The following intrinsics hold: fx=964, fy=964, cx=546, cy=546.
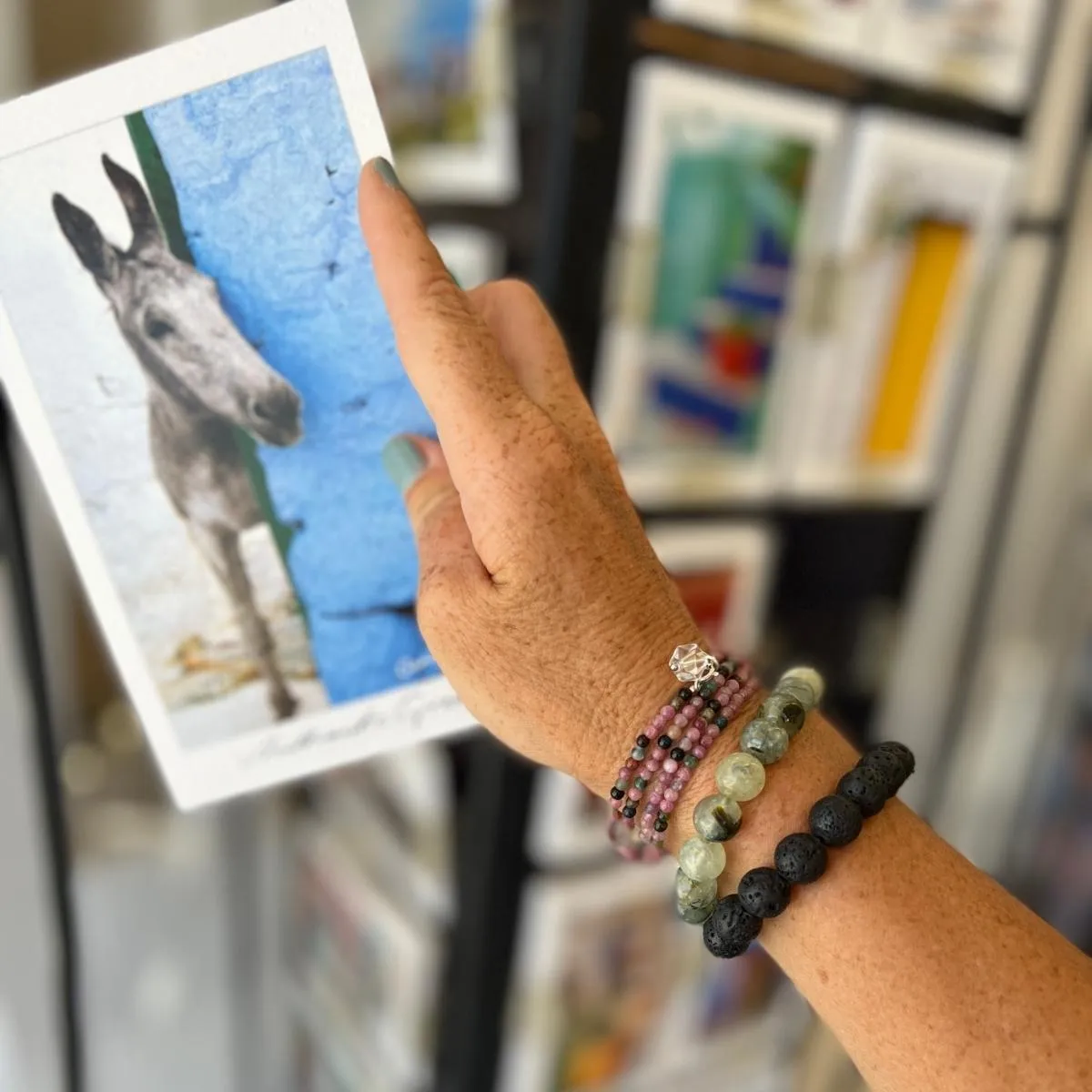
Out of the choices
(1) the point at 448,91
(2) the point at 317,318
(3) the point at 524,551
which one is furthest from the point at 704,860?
(1) the point at 448,91

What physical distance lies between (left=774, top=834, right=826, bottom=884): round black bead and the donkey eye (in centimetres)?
36

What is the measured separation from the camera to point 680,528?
42.4 inches

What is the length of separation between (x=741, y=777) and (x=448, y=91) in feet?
2.78

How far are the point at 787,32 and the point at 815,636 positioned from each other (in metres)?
0.78

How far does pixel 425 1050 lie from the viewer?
47.9 inches

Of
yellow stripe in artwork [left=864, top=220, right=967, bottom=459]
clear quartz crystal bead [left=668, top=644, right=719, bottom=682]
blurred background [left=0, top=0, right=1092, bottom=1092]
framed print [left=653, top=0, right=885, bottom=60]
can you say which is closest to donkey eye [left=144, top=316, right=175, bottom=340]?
clear quartz crystal bead [left=668, top=644, right=719, bottom=682]

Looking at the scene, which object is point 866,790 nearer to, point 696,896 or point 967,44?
point 696,896

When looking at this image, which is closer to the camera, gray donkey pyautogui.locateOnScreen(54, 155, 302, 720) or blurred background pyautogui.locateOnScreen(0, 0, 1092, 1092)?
gray donkey pyautogui.locateOnScreen(54, 155, 302, 720)

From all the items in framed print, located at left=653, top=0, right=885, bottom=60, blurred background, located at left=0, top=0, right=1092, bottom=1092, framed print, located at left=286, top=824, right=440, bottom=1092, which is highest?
framed print, located at left=653, top=0, right=885, bottom=60

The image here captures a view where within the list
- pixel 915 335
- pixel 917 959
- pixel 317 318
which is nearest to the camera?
pixel 917 959

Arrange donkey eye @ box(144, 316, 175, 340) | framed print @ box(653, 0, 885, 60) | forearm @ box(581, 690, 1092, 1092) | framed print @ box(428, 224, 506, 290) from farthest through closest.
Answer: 1. framed print @ box(428, 224, 506, 290)
2. framed print @ box(653, 0, 885, 60)
3. donkey eye @ box(144, 316, 175, 340)
4. forearm @ box(581, 690, 1092, 1092)

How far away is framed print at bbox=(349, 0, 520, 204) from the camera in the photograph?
939mm

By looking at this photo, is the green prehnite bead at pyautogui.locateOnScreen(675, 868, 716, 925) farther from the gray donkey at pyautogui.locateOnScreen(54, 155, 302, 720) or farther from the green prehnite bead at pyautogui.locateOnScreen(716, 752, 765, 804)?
the gray donkey at pyautogui.locateOnScreen(54, 155, 302, 720)

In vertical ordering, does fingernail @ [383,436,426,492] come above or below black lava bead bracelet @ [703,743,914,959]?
above
